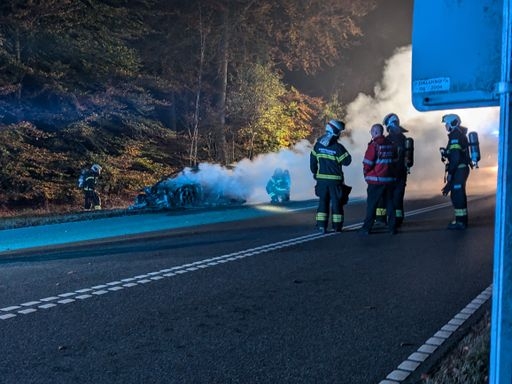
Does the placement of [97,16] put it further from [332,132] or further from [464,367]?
[464,367]

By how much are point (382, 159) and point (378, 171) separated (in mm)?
204

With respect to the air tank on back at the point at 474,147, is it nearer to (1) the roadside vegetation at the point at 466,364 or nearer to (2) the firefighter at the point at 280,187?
(1) the roadside vegetation at the point at 466,364

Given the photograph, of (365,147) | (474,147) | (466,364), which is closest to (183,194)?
(474,147)

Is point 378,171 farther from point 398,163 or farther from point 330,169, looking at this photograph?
point 330,169

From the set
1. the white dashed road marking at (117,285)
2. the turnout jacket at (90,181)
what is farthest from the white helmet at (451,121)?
the turnout jacket at (90,181)

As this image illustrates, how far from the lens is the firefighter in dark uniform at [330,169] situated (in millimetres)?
A: 9242

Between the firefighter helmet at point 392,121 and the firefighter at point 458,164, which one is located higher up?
the firefighter helmet at point 392,121

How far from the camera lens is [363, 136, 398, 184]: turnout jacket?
916cm

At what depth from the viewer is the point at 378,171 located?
9.21 meters

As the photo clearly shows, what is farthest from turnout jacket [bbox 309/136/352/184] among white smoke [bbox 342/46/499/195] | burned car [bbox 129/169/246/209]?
white smoke [bbox 342/46/499/195]

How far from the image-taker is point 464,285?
5.76m

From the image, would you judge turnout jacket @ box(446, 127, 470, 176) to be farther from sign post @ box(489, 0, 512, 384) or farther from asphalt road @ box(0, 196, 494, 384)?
sign post @ box(489, 0, 512, 384)

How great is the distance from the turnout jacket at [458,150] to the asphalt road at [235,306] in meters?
1.24

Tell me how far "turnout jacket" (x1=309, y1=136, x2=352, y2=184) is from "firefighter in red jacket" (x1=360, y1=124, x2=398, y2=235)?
1.29 ft
